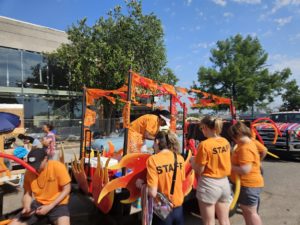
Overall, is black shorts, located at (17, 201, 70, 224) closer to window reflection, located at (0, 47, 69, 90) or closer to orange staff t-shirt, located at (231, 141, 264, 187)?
orange staff t-shirt, located at (231, 141, 264, 187)

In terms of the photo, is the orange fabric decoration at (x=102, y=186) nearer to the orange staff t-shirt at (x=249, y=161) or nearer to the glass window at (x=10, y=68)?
the orange staff t-shirt at (x=249, y=161)

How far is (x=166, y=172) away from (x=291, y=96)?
111ft

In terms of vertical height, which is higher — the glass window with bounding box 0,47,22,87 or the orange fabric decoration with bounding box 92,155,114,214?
the glass window with bounding box 0,47,22,87

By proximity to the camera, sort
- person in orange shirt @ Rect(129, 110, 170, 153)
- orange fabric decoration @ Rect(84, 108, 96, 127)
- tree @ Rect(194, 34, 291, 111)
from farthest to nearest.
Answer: tree @ Rect(194, 34, 291, 111) → orange fabric decoration @ Rect(84, 108, 96, 127) → person in orange shirt @ Rect(129, 110, 170, 153)

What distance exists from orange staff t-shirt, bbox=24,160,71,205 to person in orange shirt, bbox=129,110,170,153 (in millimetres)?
2337

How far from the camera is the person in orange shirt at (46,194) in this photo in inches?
122

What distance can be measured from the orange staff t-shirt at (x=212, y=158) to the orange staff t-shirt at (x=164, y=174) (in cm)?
27

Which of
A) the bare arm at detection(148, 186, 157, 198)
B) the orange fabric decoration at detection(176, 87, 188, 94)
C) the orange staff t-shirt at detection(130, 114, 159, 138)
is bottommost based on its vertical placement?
the bare arm at detection(148, 186, 157, 198)

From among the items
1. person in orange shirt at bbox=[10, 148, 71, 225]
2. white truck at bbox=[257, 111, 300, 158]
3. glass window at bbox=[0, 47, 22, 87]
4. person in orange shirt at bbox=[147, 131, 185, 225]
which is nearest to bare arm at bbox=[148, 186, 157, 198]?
person in orange shirt at bbox=[147, 131, 185, 225]

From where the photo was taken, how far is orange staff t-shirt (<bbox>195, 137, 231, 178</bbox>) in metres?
2.96

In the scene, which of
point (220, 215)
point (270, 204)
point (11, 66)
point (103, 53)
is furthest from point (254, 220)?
point (11, 66)

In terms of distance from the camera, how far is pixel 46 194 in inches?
124

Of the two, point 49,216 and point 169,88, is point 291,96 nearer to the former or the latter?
point 169,88

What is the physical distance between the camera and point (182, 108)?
6.12m
